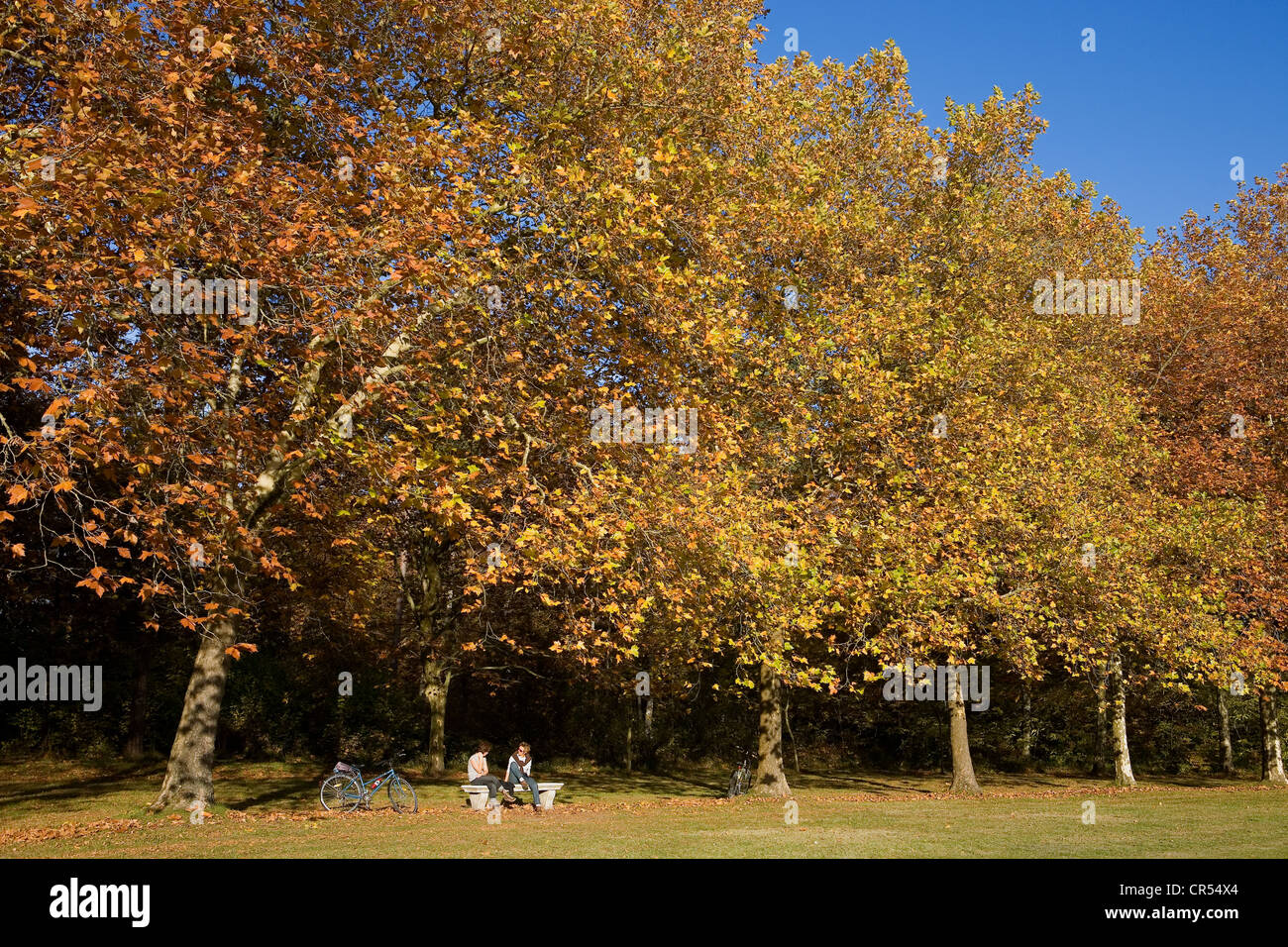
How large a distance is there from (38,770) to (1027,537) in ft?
90.5

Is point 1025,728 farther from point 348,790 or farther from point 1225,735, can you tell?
point 348,790

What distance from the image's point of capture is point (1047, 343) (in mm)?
28688


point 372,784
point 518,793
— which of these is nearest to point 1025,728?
point 518,793

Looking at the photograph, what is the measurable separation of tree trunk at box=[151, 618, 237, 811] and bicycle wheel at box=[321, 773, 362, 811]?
2.19 metres

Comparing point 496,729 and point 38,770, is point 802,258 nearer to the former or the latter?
point 496,729

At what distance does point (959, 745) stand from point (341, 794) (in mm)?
16974

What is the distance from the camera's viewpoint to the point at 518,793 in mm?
24047

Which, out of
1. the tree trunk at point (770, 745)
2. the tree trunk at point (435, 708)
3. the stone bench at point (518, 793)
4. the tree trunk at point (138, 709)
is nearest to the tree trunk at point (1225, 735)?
the tree trunk at point (770, 745)

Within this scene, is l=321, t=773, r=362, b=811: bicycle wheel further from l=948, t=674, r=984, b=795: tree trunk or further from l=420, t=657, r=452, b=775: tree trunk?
l=948, t=674, r=984, b=795: tree trunk

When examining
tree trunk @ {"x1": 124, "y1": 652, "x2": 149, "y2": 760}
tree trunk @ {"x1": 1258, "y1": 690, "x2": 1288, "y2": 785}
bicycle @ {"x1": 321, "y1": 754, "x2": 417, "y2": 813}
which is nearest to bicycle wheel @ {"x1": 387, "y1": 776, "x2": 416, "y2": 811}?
bicycle @ {"x1": 321, "y1": 754, "x2": 417, "y2": 813}

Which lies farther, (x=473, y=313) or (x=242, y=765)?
(x=242, y=765)

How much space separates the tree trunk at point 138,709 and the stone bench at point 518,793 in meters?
13.2

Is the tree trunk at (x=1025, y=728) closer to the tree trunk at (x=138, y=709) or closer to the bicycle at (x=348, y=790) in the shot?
the bicycle at (x=348, y=790)
